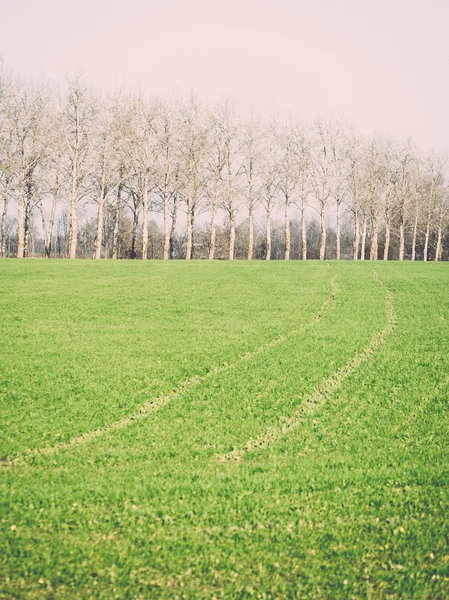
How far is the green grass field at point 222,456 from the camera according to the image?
17.0 ft

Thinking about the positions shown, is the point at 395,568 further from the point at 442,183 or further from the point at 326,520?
the point at 442,183

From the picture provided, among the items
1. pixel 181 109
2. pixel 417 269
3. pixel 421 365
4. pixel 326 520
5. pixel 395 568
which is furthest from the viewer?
pixel 181 109

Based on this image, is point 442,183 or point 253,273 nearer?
point 253,273

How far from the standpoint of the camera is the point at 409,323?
57.3 feet

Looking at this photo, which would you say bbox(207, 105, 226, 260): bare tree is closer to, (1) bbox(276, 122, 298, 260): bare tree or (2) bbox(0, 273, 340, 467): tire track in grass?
(1) bbox(276, 122, 298, 260): bare tree

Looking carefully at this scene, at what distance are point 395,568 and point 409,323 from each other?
44.7 feet

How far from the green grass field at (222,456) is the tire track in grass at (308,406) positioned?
0.05m

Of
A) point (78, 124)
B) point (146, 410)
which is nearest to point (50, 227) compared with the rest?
point (78, 124)

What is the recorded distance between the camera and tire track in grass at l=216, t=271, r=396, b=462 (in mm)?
8281

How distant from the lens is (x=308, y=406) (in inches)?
400

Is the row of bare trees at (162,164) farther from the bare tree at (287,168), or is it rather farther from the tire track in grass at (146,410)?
the tire track in grass at (146,410)

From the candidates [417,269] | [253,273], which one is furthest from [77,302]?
[417,269]

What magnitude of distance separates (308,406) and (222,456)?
119 inches

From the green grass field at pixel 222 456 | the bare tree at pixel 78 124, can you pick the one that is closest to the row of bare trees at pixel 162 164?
the bare tree at pixel 78 124
